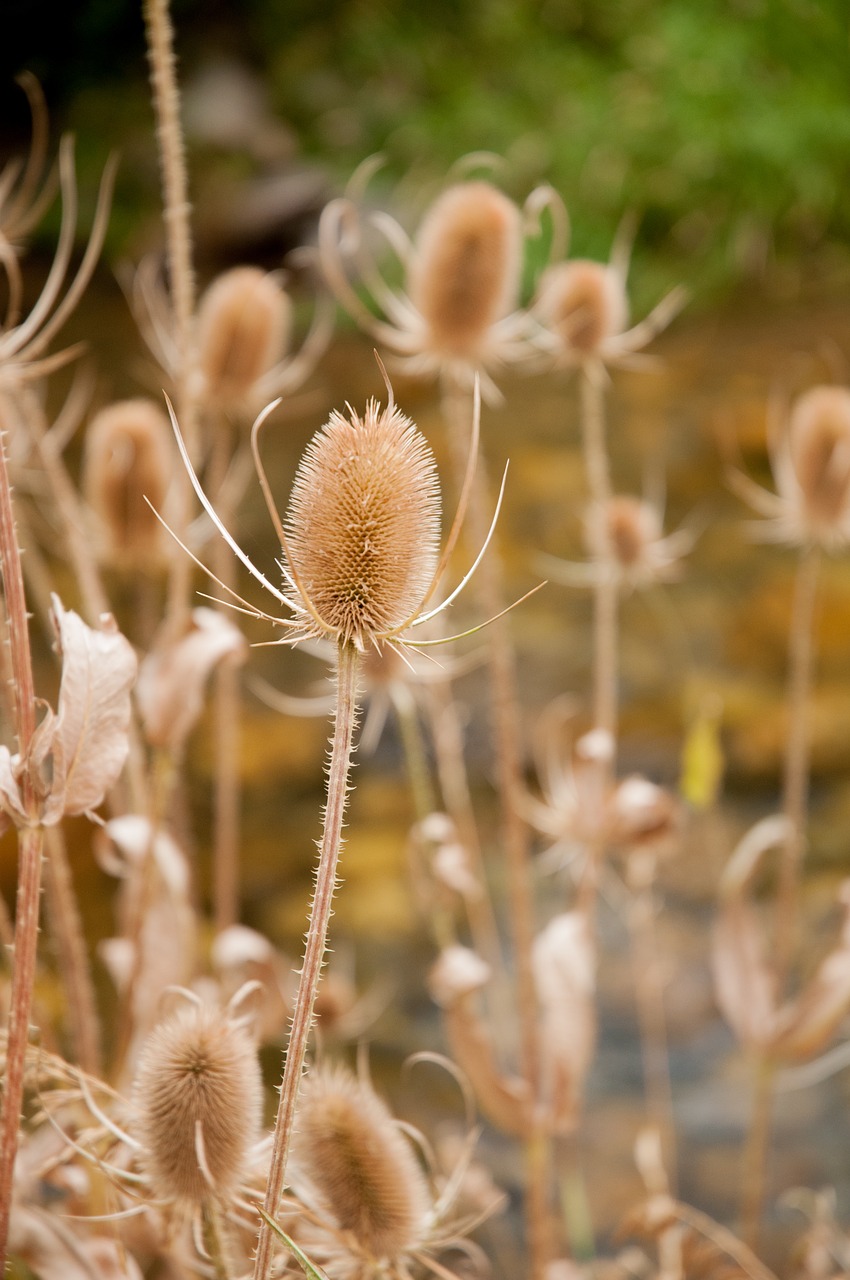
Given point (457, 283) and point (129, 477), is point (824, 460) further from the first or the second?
point (129, 477)

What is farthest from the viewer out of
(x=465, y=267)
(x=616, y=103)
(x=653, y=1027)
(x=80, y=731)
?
(x=616, y=103)

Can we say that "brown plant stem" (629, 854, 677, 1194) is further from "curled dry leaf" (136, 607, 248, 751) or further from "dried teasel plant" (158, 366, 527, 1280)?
"dried teasel plant" (158, 366, 527, 1280)

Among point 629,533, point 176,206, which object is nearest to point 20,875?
point 176,206

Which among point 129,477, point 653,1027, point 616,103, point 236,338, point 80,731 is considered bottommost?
point 653,1027

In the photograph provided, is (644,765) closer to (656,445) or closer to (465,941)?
(465,941)

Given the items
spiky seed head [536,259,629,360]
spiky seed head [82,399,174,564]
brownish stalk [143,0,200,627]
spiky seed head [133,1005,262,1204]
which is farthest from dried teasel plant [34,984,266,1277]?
spiky seed head [536,259,629,360]

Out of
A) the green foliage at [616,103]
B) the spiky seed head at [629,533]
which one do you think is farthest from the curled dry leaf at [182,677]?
the green foliage at [616,103]
